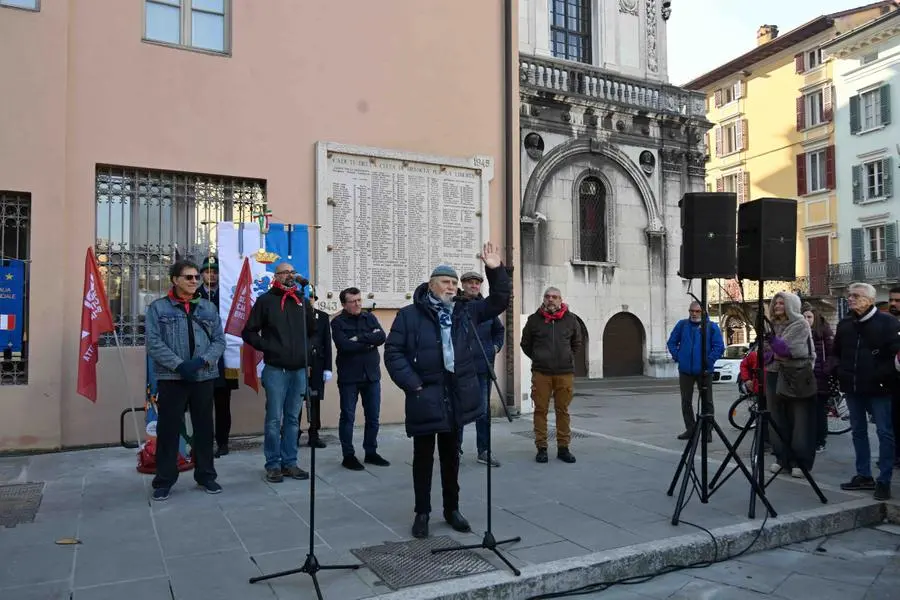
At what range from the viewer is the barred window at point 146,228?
8.45 meters

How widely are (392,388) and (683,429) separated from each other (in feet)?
13.7

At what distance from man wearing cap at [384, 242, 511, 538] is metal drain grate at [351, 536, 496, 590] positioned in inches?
9.1

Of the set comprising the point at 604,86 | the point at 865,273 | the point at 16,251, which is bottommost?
the point at 16,251

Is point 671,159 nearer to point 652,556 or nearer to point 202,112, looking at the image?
point 202,112

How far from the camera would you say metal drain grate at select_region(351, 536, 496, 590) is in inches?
171

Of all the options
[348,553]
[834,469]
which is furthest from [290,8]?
[834,469]

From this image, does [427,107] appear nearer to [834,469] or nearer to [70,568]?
[834,469]

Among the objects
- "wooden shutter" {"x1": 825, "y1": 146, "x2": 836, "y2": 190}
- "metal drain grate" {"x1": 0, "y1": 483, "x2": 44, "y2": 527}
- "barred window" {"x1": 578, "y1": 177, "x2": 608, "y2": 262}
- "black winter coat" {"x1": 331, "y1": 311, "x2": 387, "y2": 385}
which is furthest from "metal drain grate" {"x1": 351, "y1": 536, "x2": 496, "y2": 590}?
"wooden shutter" {"x1": 825, "y1": 146, "x2": 836, "y2": 190}

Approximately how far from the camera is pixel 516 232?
1101 cm

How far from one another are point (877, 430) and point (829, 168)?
29.2 metres

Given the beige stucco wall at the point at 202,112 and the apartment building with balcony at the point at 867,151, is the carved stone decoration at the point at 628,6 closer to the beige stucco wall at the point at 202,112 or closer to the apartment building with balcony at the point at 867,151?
→ the beige stucco wall at the point at 202,112

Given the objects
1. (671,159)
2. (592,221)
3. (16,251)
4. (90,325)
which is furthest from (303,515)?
(671,159)

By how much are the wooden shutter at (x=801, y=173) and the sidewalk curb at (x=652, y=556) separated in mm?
30316

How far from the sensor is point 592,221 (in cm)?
2050
